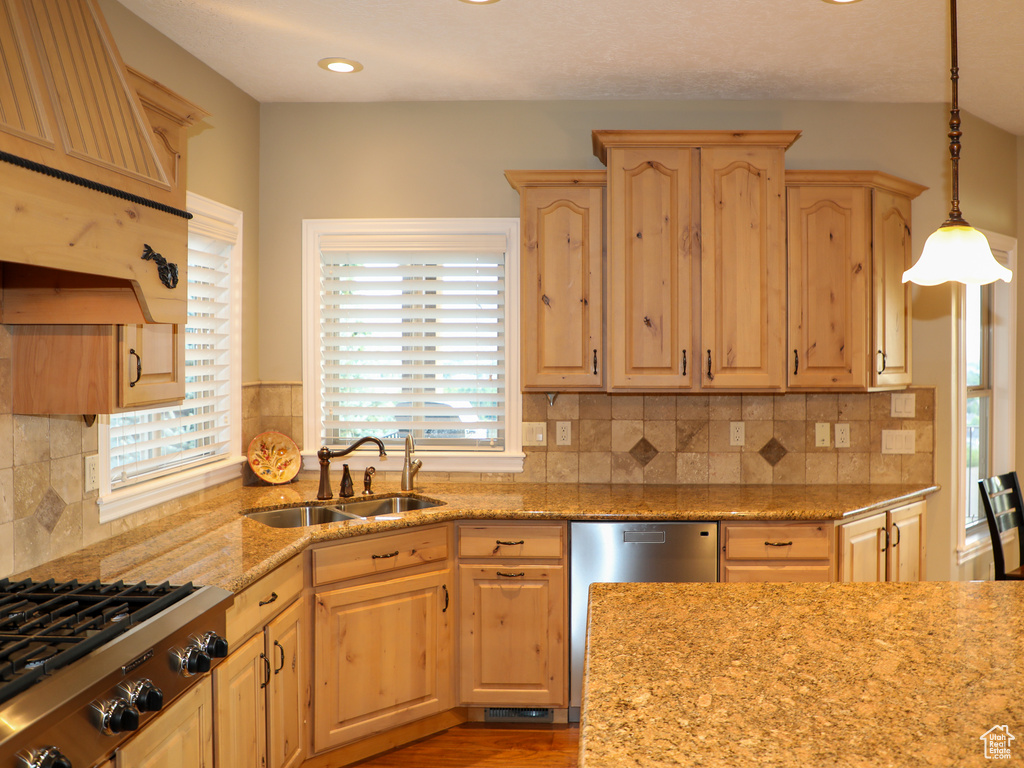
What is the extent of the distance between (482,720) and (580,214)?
2.26m

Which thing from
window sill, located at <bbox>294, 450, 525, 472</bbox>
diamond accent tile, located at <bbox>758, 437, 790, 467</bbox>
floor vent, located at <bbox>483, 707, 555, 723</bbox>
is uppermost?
diamond accent tile, located at <bbox>758, 437, 790, 467</bbox>

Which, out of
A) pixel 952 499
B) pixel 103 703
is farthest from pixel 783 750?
pixel 952 499

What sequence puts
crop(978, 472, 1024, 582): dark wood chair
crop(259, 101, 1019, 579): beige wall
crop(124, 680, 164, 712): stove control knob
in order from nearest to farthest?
crop(124, 680, 164, 712): stove control knob
crop(978, 472, 1024, 582): dark wood chair
crop(259, 101, 1019, 579): beige wall

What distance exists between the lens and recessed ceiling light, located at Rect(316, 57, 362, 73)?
3.21 meters

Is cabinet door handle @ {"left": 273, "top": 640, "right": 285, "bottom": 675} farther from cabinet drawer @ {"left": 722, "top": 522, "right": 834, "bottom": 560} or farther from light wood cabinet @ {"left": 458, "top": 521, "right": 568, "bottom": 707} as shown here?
cabinet drawer @ {"left": 722, "top": 522, "right": 834, "bottom": 560}

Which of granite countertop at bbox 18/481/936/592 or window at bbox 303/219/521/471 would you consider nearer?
granite countertop at bbox 18/481/936/592

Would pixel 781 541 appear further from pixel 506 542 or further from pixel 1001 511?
pixel 506 542

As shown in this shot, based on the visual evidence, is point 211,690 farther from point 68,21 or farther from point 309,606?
point 68,21

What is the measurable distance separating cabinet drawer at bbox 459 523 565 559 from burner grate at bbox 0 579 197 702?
1343mm

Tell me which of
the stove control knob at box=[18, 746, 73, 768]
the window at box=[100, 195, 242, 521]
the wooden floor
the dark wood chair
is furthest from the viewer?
the dark wood chair

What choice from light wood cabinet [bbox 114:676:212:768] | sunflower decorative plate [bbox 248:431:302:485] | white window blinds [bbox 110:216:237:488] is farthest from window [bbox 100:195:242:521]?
light wood cabinet [bbox 114:676:212:768]

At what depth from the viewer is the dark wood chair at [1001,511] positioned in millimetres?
3084

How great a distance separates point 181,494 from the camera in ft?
9.95

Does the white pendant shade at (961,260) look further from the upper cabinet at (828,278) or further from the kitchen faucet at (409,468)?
the kitchen faucet at (409,468)
